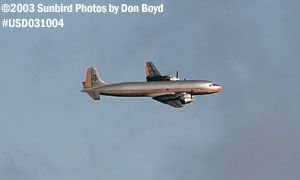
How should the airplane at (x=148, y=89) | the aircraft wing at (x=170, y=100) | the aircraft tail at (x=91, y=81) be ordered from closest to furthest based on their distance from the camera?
1. the aircraft wing at (x=170, y=100)
2. the airplane at (x=148, y=89)
3. the aircraft tail at (x=91, y=81)

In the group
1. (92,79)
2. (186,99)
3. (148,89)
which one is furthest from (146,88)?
(92,79)

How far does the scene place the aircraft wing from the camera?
145 m

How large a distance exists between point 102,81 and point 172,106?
61.1 ft

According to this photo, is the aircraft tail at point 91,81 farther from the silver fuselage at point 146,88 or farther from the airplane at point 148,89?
the silver fuselage at point 146,88

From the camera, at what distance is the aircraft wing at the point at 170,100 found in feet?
475

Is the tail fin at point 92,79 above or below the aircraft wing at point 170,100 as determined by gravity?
above

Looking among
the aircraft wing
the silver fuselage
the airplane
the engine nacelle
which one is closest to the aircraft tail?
the airplane

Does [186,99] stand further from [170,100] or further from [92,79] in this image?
[92,79]

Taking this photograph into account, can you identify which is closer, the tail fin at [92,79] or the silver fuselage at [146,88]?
the tail fin at [92,79]

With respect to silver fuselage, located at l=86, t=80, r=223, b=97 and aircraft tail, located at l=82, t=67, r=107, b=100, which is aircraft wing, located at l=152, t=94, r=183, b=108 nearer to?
silver fuselage, located at l=86, t=80, r=223, b=97

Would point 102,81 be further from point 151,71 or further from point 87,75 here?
point 151,71

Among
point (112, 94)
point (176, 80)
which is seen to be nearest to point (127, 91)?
point (112, 94)

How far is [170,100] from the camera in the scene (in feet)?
482


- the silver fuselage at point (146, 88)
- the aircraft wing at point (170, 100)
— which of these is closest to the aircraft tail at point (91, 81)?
the silver fuselage at point (146, 88)
